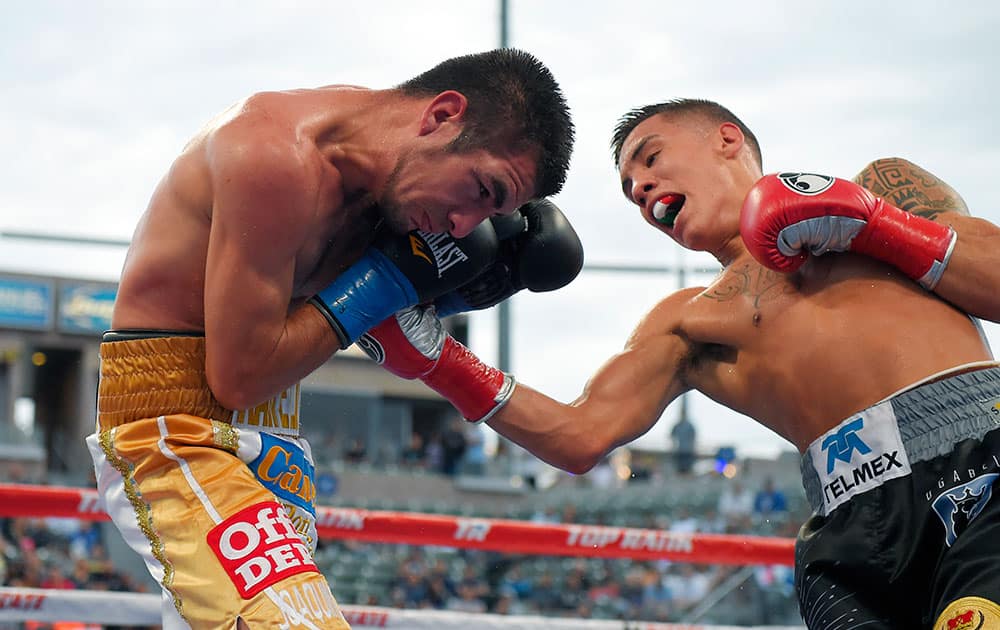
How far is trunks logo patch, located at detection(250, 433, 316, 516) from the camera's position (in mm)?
2184

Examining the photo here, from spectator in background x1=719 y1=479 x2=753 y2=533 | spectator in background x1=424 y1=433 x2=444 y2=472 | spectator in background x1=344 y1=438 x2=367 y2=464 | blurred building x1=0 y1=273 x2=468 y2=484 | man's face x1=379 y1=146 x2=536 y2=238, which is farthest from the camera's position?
blurred building x1=0 y1=273 x2=468 y2=484

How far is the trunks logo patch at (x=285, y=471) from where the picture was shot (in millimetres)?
2184

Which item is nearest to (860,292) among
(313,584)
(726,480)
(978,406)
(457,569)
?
(978,406)

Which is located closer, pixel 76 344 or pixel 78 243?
pixel 78 243

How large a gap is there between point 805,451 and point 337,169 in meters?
1.13

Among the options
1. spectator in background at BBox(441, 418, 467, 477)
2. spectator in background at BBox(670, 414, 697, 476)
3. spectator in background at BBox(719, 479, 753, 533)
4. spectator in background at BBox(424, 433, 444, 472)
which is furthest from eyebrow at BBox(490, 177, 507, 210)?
spectator in background at BBox(424, 433, 444, 472)

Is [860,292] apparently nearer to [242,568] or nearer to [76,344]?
[242,568]

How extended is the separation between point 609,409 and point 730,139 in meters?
0.76

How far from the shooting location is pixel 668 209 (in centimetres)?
277

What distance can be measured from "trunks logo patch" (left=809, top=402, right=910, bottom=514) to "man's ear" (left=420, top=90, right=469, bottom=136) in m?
0.99

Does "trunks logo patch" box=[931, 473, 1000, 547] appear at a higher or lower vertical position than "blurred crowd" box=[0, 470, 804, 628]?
higher

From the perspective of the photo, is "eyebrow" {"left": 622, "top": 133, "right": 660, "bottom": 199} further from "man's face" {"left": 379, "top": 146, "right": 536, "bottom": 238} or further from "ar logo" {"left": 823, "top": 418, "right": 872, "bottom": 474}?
"ar logo" {"left": 823, "top": 418, "right": 872, "bottom": 474}

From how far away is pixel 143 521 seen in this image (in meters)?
2.08

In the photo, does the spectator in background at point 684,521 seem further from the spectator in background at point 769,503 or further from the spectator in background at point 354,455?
the spectator in background at point 354,455
